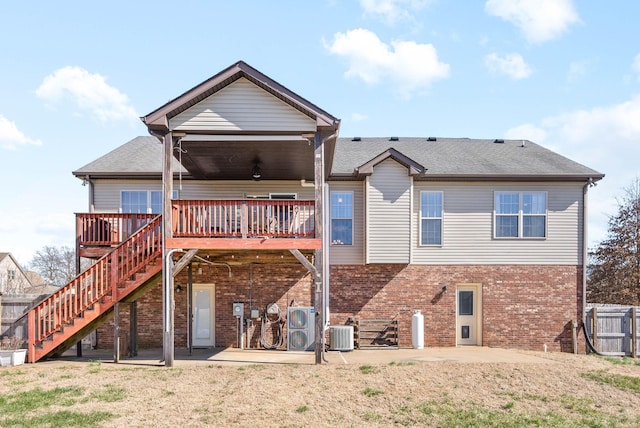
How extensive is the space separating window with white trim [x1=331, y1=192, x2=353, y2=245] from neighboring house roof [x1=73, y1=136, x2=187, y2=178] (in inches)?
193

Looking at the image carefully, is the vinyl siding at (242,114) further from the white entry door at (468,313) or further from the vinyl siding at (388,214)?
the white entry door at (468,313)

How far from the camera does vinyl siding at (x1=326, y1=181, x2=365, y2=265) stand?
14828mm

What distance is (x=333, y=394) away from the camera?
28.7 ft

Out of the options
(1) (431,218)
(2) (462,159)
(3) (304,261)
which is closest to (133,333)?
(3) (304,261)

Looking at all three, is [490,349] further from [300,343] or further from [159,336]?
[159,336]

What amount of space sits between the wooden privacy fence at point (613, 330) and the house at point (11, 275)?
42563mm

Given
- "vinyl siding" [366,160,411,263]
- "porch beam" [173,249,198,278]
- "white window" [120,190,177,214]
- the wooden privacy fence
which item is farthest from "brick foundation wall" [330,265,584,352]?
"white window" [120,190,177,214]

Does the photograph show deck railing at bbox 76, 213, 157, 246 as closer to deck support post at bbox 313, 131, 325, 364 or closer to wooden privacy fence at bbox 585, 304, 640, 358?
deck support post at bbox 313, 131, 325, 364

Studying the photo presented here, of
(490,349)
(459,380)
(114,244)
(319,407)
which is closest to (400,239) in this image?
Result: (490,349)

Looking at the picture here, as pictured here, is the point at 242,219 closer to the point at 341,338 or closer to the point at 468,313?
the point at 341,338

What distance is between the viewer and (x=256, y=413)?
7680mm

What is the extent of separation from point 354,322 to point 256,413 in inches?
285

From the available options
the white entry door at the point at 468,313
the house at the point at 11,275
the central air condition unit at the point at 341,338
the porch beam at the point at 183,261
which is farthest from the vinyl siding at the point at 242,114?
the house at the point at 11,275

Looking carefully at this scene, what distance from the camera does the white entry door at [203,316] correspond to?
14.6 meters
